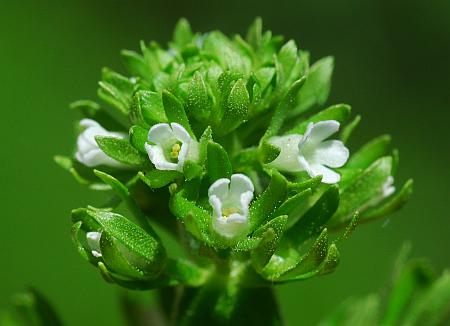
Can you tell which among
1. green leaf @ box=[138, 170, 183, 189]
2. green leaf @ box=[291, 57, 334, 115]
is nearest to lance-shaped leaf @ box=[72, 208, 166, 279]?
green leaf @ box=[138, 170, 183, 189]

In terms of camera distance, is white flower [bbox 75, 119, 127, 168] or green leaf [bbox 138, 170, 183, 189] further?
white flower [bbox 75, 119, 127, 168]

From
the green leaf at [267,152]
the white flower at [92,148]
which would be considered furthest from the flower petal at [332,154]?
Result: the white flower at [92,148]

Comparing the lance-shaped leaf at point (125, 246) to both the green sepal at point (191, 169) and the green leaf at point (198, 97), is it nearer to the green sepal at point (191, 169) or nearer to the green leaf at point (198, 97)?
the green sepal at point (191, 169)

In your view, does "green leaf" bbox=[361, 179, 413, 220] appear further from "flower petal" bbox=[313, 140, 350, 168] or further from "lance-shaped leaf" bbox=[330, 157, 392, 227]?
"flower petal" bbox=[313, 140, 350, 168]

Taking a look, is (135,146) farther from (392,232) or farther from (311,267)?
(392,232)

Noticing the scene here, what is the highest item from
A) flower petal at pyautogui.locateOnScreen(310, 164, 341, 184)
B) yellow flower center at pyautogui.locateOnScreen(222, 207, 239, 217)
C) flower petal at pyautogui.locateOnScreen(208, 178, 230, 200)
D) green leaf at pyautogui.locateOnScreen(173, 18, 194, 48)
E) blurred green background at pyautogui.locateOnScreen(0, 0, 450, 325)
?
green leaf at pyautogui.locateOnScreen(173, 18, 194, 48)

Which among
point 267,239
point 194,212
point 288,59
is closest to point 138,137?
point 194,212
